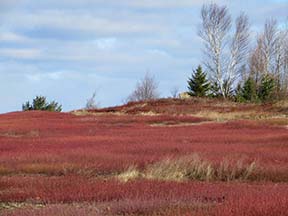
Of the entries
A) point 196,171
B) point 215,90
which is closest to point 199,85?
point 215,90

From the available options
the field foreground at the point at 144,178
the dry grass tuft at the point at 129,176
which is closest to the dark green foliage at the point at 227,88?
the field foreground at the point at 144,178

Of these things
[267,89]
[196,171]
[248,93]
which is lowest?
[196,171]

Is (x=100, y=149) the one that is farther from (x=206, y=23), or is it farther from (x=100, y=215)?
(x=206, y=23)

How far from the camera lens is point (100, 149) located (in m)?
18.5

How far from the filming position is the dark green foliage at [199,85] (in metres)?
69.8

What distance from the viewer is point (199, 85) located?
71188 millimetres

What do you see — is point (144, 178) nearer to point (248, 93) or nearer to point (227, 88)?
point (248, 93)

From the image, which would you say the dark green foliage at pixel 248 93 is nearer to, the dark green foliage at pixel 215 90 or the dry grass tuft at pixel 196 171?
the dark green foliage at pixel 215 90

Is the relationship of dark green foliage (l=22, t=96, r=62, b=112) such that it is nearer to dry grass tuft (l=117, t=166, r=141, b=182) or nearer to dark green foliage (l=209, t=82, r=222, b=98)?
dark green foliage (l=209, t=82, r=222, b=98)

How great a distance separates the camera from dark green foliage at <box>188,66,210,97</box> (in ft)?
229

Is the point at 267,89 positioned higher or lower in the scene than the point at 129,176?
higher

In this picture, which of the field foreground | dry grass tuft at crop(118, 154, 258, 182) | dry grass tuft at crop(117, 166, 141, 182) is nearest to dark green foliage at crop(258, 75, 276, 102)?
the field foreground

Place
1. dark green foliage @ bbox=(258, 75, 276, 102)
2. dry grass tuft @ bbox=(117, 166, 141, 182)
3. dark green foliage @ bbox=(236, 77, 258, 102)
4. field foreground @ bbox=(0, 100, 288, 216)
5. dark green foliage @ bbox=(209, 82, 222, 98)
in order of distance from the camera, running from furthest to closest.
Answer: dark green foliage @ bbox=(209, 82, 222, 98) < dark green foliage @ bbox=(258, 75, 276, 102) < dark green foliage @ bbox=(236, 77, 258, 102) < dry grass tuft @ bbox=(117, 166, 141, 182) < field foreground @ bbox=(0, 100, 288, 216)

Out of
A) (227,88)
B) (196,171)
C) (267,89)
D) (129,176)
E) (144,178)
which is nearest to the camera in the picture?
(144,178)
